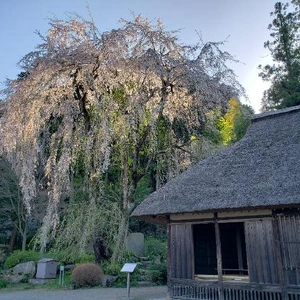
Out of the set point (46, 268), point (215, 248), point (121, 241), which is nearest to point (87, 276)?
point (121, 241)

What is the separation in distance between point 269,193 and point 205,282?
3.03m

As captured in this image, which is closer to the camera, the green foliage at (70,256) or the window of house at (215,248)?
the window of house at (215,248)

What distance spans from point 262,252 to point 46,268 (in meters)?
9.82

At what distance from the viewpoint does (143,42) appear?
12602mm

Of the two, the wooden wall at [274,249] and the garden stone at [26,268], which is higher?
the wooden wall at [274,249]

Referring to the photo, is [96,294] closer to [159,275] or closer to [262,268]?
[159,275]

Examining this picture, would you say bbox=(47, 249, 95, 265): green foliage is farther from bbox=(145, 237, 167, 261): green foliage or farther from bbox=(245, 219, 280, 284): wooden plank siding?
bbox=(245, 219, 280, 284): wooden plank siding

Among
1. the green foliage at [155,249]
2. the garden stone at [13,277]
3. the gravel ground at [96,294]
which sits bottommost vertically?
the gravel ground at [96,294]

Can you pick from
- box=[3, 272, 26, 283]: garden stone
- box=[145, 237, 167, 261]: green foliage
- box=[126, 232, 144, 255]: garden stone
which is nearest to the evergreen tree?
box=[145, 237, 167, 261]: green foliage

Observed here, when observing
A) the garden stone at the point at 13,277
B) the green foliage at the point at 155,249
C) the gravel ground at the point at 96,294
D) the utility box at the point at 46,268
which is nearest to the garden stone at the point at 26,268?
the garden stone at the point at 13,277

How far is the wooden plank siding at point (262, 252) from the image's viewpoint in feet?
27.8

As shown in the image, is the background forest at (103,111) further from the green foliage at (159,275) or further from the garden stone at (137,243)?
the garden stone at (137,243)

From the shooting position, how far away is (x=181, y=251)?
9.93 metres

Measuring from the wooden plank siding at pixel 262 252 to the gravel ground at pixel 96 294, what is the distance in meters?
2.77
